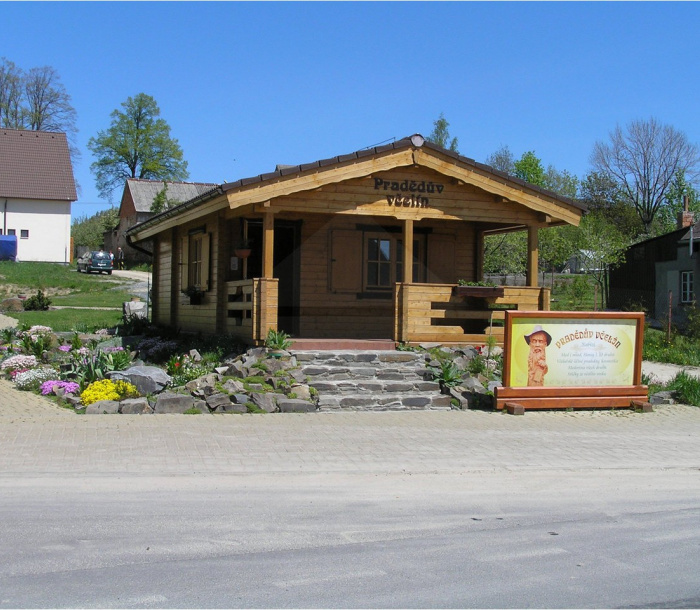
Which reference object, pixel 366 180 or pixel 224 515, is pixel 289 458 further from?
pixel 366 180

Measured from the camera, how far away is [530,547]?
20.3 ft

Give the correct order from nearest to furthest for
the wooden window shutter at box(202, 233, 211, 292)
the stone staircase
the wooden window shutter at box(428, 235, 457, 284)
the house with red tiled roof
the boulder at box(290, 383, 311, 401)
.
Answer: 1. the boulder at box(290, 383, 311, 401)
2. the stone staircase
3. the wooden window shutter at box(202, 233, 211, 292)
4. the wooden window shutter at box(428, 235, 457, 284)
5. the house with red tiled roof

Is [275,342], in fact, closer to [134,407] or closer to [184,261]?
[134,407]

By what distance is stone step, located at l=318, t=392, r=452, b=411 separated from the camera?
1244cm

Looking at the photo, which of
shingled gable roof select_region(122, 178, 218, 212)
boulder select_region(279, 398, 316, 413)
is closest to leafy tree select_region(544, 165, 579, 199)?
shingled gable roof select_region(122, 178, 218, 212)

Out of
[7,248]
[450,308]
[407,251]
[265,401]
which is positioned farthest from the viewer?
[7,248]

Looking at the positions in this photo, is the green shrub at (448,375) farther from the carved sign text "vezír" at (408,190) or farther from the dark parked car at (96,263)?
the dark parked car at (96,263)

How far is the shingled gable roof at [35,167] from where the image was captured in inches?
2005

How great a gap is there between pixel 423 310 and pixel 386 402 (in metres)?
2.94

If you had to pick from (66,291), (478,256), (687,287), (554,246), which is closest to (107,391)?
(478,256)

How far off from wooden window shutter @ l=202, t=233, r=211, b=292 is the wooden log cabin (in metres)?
0.02

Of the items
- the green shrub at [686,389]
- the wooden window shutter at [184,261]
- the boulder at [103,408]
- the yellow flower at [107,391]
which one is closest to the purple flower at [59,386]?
the yellow flower at [107,391]

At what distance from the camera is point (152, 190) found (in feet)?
201

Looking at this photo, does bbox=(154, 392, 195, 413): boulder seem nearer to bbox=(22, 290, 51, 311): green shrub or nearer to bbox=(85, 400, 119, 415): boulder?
bbox=(85, 400, 119, 415): boulder
